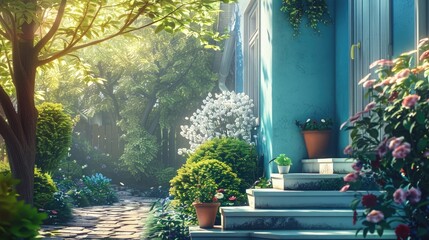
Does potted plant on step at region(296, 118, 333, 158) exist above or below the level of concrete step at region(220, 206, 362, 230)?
above

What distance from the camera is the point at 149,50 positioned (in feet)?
53.9

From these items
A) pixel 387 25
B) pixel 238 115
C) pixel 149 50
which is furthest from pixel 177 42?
pixel 387 25

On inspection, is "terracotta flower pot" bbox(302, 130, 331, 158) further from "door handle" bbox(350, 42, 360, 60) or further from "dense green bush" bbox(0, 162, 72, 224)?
"dense green bush" bbox(0, 162, 72, 224)

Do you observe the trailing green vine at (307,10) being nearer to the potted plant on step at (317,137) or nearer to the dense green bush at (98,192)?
the potted plant on step at (317,137)

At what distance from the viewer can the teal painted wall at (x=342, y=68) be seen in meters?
7.21

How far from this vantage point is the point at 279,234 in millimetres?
5457

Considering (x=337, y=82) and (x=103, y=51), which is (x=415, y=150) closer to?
(x=337, y=82)

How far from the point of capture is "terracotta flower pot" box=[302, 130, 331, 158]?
7414mm

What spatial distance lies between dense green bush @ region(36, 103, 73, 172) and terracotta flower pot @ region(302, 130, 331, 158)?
390 cm

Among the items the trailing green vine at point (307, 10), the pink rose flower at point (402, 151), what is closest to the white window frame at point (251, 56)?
the trailing green vine at point (307, 10)

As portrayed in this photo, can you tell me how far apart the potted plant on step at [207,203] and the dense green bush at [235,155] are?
138 cm

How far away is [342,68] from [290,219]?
7.71 ft

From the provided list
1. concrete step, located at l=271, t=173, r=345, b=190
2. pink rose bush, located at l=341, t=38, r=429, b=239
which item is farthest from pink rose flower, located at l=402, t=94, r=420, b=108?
concrete step, located at l=271, t=173, r=345, b=190

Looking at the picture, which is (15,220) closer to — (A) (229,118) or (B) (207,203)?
(B) (207,203)
